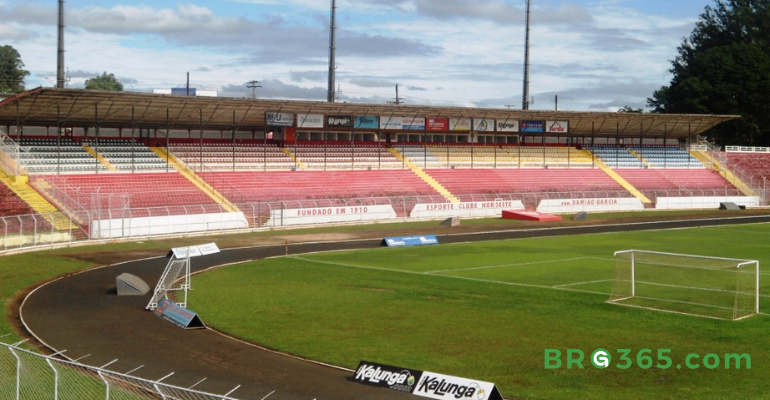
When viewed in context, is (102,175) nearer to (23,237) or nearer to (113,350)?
(23,237)

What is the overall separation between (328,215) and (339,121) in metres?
14.7

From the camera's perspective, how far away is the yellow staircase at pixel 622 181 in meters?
75.8

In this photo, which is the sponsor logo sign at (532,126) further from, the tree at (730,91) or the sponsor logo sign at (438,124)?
the tree at (730,91)

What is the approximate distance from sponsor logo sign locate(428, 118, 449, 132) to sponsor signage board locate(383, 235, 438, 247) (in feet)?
95.8

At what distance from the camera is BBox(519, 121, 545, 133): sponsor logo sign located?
3140 inches

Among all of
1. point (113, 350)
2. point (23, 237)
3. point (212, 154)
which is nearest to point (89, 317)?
point (113, 350)

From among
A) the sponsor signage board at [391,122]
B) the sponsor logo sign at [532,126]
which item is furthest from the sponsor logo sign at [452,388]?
the sponsor logo sign at [532,126]

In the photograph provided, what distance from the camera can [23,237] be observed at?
135 ft

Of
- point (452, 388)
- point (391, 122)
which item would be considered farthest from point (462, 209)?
point (452, 388)

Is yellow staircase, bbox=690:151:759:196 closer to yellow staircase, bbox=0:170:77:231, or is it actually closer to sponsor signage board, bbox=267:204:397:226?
sponsor signage board, bbox=267:204:397:226

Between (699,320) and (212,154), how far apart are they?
149 feet

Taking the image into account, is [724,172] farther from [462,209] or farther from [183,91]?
[183,91]

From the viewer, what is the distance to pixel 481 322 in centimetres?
2461

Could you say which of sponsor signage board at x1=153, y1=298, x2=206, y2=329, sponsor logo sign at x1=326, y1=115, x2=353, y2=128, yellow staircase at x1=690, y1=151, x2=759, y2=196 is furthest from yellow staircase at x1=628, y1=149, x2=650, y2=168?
sponsor signage board at x1=153, y1=298, x2=206, y2=329
